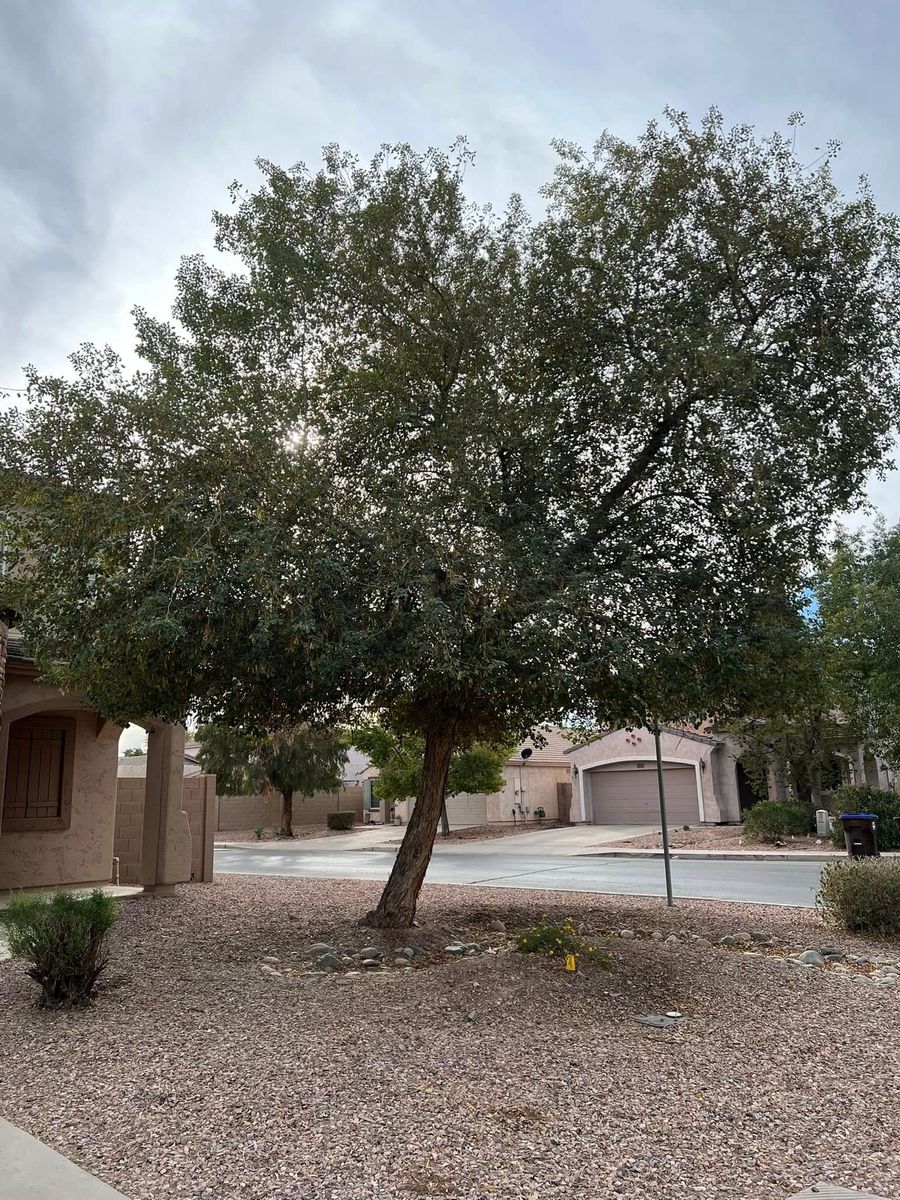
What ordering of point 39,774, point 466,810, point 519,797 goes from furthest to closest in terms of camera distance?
point 519,797, point 466,810, point 39,774

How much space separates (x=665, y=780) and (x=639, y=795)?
1568 mm

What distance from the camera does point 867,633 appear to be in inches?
840

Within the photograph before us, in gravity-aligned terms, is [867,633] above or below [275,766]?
above

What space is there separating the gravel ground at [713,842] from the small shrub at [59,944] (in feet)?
62.5

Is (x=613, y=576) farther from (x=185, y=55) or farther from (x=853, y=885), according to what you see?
(x=185, y=55)

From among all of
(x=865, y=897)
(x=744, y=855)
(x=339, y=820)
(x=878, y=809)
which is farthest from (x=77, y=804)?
(x=339, y=820)

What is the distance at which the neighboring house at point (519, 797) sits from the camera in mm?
39562

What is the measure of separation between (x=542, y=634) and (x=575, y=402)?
3.20m

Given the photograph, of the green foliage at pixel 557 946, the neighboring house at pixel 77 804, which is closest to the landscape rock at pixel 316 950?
the green foliage at pixel 557 946

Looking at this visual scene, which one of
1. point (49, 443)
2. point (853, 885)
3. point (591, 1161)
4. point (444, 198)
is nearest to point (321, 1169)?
point (591, 1161)

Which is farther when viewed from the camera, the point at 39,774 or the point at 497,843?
the point at 497,843

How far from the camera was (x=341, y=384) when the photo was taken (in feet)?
30.2

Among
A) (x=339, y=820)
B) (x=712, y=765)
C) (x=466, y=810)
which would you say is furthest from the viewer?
(x=466, y=810)

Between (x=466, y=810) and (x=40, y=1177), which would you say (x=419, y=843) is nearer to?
(x=40, y=1177)
